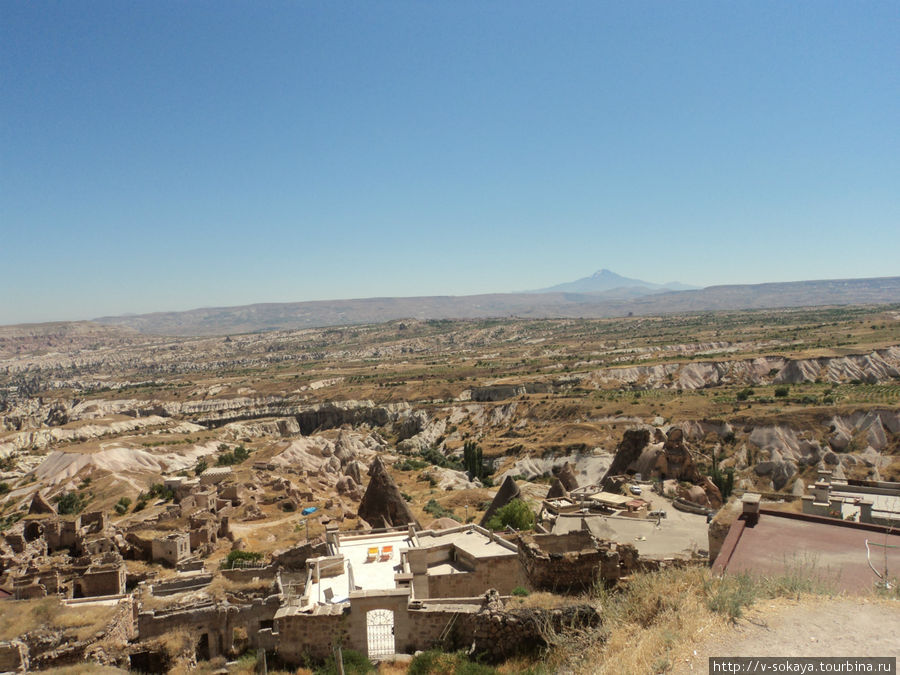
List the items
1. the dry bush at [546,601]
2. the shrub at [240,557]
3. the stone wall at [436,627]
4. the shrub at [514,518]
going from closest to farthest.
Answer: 1. the stone wall at [436,627]
2. the dry bush at [546,601]
3. the shrub at [240,557]
4. the shrub at [514,518]

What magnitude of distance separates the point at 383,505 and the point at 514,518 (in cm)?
625

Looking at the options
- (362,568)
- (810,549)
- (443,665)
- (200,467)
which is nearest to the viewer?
(443,665)

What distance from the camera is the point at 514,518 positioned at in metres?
25.4

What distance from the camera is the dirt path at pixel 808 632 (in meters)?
6.04

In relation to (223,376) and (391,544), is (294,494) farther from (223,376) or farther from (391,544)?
(223,376)

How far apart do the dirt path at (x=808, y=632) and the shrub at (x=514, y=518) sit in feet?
59.9

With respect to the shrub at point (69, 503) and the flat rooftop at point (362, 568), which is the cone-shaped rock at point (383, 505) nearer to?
the flat rooftop at point (362, 568)

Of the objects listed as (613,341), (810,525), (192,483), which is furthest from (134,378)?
(810,525)

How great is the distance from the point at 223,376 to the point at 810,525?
152 meters

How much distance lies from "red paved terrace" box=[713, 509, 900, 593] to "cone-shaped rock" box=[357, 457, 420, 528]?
666 inches

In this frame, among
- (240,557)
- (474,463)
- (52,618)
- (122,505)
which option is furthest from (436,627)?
(474,463)

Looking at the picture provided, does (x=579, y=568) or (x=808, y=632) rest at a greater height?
(x=808, y=632)

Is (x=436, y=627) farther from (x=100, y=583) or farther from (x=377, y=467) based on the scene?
(x=377, y=467)

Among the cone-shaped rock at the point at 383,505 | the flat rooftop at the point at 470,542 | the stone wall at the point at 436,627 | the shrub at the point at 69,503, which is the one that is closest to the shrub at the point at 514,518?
the cone-shaped rock at the point at 383,505
